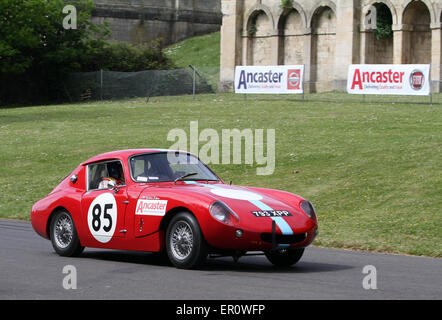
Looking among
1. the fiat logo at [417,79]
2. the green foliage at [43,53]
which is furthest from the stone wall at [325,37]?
the fiat logo at [417,79]

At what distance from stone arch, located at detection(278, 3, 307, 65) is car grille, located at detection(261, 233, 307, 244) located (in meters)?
42.6

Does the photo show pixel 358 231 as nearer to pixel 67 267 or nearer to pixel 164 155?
pixel 164 155

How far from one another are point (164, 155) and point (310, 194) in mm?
6810

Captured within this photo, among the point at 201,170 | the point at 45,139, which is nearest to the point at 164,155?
the point at 201,170

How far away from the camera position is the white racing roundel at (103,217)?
1063 cm

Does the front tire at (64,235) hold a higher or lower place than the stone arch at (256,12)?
lower

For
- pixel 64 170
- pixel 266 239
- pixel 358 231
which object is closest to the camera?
pixel 266 239

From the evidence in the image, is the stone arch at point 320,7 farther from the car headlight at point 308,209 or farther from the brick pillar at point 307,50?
the car headlight at point 308,209

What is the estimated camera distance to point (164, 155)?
11164 mm

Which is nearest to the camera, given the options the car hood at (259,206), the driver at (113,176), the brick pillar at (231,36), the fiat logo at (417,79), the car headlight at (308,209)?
the car hood at (259,206)

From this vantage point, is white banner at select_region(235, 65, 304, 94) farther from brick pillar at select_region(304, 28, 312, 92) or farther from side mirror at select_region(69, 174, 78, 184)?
side mirror at select_region(69, 174, 78, 184)

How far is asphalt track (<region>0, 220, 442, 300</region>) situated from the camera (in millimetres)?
8031

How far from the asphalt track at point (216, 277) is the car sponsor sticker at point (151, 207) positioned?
25.9 inches

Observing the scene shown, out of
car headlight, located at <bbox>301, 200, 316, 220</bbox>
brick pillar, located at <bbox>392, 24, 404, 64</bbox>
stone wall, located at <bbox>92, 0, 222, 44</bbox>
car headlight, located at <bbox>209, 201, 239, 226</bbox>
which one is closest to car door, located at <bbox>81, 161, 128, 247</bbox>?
car headlight, located at <bbox>209, 201, 239, 226</bbox>
